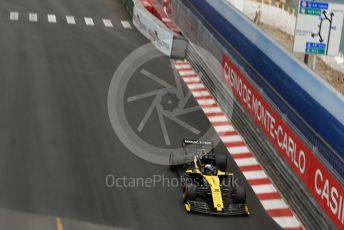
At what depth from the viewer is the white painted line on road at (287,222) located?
21.2 metres

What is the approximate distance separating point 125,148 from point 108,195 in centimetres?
384

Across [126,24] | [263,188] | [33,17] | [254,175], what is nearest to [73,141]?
[254,175]

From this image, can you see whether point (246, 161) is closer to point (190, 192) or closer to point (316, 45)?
point (190, 192)

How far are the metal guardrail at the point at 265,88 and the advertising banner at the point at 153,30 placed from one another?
1.51 m

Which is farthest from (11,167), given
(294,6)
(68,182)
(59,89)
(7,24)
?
(294,6)

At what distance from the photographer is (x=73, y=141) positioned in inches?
994

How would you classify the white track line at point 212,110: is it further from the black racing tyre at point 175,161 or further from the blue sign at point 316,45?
the black racing tyre at point 175,161

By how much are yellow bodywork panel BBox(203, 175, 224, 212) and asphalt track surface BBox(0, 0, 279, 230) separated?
0.40m

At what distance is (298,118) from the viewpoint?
23.8m

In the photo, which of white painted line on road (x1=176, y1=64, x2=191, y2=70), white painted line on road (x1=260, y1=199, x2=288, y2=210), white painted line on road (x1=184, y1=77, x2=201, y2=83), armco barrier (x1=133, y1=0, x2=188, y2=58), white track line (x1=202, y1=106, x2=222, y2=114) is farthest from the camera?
armco barrier (x1=133, y1=0, x2=188, y2=58)

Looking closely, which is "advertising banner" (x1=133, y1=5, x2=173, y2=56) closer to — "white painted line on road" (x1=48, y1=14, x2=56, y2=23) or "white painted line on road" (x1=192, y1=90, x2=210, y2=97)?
"white painted line on road" (x1=48, y1=14, x2=56, y2=23)

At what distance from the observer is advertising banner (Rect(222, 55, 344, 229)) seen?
19234 mm

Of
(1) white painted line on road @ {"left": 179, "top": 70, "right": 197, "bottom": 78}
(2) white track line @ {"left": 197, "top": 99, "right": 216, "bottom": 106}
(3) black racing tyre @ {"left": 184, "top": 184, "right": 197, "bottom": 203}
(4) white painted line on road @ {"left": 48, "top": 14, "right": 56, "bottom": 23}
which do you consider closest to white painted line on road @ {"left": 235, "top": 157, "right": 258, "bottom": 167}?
(3) black racing tyre @ {"left": 184, "top": 184, "right": 197, "bottom": 203}

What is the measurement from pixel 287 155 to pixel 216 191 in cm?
338
